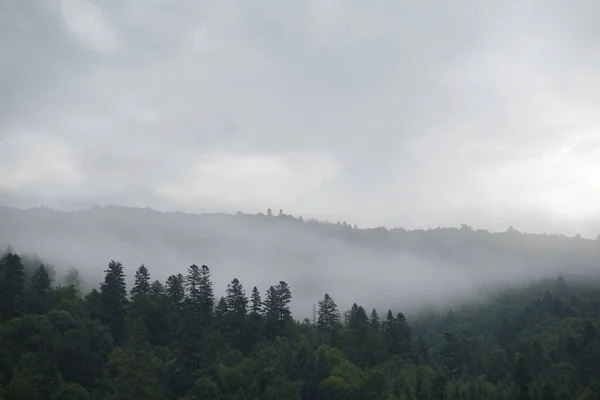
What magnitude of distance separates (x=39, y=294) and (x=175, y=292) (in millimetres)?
22340

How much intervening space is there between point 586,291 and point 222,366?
12963 cm

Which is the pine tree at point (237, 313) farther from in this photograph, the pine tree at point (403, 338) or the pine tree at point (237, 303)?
the pine tree at point (403, 338)

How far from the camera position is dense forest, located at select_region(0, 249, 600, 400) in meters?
70.7

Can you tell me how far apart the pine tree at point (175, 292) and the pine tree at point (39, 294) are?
20.1m

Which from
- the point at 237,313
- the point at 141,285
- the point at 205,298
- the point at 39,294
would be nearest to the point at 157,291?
the point at 141,285

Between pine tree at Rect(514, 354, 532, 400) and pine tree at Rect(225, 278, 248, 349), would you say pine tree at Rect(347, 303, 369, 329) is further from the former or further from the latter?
pine tree at Rect(514, 354, 532, 400)

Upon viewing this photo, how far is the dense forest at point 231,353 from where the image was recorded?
70688 mm

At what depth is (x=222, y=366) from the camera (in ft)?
266

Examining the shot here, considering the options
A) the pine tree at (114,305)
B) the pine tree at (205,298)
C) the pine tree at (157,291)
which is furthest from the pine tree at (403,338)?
the pine tree at (114,305)

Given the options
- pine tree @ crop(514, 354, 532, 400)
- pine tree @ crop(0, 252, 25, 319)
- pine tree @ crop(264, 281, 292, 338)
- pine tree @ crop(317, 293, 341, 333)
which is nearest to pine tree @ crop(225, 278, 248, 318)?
pine tree @ crop(264, 281, 292, 338)

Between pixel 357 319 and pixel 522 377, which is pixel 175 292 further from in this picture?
pixel 522 377

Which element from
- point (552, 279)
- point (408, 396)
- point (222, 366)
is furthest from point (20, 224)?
point (552, 279)

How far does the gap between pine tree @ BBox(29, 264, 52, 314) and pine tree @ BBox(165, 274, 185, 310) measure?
20081mm

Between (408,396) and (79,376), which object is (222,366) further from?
(408,396)
